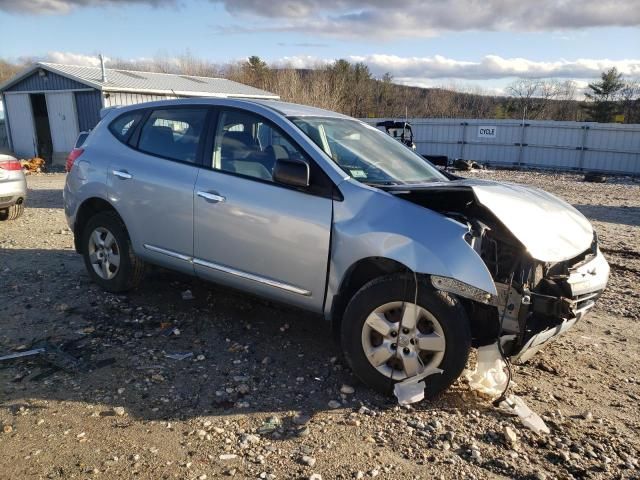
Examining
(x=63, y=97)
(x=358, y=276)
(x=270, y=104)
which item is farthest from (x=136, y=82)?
(x=358, y=276)

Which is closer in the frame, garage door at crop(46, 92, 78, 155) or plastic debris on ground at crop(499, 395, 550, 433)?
plastic debris on ground at crop(499, 395, 550, 433)

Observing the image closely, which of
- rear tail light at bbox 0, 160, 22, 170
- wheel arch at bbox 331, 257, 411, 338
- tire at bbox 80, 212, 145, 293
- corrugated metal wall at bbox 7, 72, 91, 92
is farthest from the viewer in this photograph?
corrugated metal wall at bbox 7, 72, 91, 92

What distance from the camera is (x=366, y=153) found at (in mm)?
4293

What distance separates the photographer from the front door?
373 cm

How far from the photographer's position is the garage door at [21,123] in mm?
21797

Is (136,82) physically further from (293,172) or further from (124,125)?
(293,172)

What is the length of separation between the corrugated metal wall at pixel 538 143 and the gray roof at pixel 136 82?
7.53 meters

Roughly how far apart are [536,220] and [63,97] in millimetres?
20732

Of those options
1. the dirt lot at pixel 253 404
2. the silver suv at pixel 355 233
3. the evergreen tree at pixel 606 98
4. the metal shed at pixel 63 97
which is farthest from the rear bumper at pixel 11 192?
the evergreen tree at pixel 606 98

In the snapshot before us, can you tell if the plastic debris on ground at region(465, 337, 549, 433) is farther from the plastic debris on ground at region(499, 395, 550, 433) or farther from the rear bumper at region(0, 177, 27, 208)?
the rear bumper at region(0, 177, 27, 208)

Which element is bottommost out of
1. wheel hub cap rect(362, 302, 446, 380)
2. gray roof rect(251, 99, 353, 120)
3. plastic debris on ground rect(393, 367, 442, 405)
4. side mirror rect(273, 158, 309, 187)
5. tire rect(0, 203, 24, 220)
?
tire rect(0, 203, 24, 220)

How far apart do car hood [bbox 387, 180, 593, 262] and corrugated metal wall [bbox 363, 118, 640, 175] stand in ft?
49.6

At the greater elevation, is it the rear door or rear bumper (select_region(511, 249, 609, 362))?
the rear door

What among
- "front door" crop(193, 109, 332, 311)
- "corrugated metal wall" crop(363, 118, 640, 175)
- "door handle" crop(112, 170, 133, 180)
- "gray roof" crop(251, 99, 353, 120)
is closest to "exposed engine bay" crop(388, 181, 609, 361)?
"front door" crop(193, 109, 332, 311)
